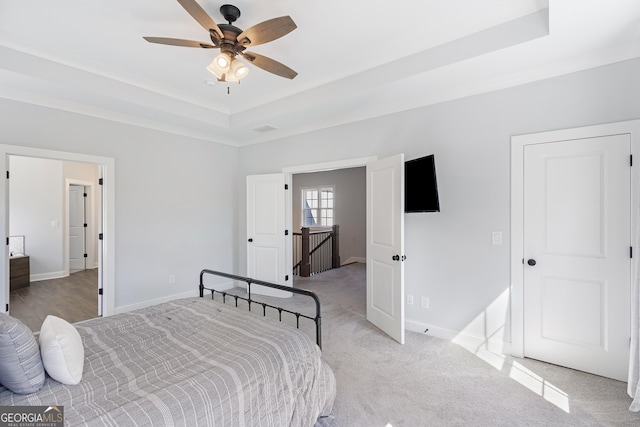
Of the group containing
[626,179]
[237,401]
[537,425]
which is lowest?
[537,425]

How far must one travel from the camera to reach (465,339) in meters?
3.07

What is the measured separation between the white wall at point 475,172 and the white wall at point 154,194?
2950 mm

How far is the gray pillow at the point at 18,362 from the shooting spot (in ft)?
4.06

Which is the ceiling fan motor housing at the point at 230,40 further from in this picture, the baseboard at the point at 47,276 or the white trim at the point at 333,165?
the baseboard at the point at 47,276

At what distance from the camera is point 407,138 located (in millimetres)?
3469

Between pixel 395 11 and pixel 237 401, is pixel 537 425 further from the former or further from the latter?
pixel 395 11

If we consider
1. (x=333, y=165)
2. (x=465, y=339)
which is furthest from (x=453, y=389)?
(x=333, y=165)

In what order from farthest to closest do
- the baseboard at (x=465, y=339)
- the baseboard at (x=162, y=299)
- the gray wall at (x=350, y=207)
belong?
1. the gray wall at (x=350, y=207)
2. the baseboard at (x=162, y=299)
3. the baseboard at (x=465, y=339)

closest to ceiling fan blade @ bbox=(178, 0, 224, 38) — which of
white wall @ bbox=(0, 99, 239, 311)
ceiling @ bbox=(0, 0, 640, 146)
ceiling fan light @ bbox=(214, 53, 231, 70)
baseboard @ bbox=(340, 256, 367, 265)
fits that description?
ceiling fan light @ bbox=(214, 53, 231, 70)

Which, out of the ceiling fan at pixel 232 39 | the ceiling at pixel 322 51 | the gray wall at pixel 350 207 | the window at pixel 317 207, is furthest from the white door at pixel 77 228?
the ceiling fan at pixel 232 39

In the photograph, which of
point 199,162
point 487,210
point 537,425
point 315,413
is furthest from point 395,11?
point 199,162

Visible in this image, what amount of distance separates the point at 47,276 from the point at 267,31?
6891 millimetres

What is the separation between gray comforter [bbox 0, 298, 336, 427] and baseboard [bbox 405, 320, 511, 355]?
177 centimetres

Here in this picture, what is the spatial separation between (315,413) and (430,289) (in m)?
2.04
